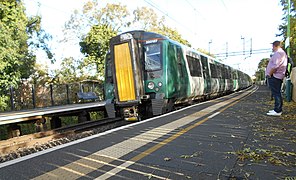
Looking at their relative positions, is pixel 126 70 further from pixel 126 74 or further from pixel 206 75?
pixel 206 75

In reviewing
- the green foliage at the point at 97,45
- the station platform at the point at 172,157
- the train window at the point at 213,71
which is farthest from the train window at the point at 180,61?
the green foliage at the point at 97,45

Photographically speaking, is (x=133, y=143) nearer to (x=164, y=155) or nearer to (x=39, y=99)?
(x=164, y=155)

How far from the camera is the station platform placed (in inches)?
113

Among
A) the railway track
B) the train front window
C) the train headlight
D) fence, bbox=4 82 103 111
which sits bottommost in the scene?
the railway track

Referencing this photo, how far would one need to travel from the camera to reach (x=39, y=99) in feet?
55.5

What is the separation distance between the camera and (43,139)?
6.66m

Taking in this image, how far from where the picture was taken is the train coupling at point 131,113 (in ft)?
26.9

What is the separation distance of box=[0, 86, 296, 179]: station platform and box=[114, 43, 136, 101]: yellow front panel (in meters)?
3.03

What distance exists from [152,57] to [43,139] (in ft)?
14.4

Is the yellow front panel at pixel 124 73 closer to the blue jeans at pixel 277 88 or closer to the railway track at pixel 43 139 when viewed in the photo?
the railway track at pixel 43 139

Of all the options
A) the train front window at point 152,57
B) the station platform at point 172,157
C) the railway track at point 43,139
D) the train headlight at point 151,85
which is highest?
the train front window at point 152,57

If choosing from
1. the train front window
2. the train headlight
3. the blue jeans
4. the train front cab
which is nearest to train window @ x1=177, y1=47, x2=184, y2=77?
the train front window

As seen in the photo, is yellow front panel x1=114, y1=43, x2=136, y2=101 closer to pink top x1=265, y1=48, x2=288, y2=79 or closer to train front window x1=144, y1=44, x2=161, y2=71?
train front window x1=144, y1=44, x2=161, y2=71

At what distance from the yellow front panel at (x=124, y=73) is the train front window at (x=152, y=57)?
698mm
